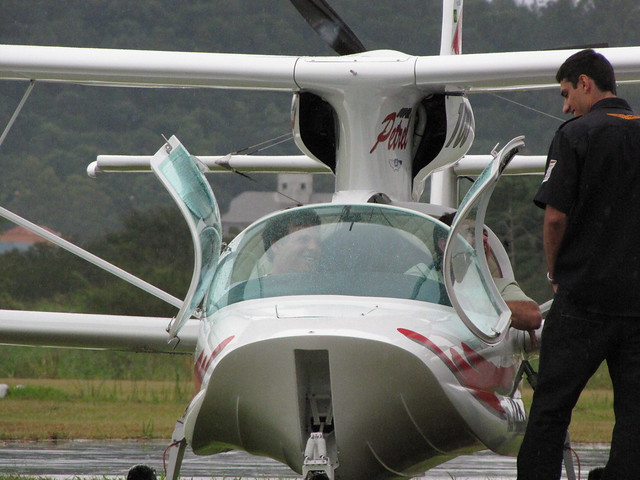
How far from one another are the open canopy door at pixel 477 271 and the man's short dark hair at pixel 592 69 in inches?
15.4

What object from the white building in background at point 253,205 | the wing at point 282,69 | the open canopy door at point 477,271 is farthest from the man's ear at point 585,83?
the white building in background at point 253,205

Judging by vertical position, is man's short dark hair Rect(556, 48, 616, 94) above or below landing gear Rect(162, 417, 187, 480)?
above

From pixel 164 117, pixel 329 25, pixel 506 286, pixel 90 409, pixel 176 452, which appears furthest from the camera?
pixel 164 117

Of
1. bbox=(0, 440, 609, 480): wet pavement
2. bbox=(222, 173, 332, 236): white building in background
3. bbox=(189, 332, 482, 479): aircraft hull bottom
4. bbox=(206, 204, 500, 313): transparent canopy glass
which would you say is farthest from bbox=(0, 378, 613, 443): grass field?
bbox=(222, 173, 332, 236): white building in background

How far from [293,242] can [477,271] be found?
893 millimetres

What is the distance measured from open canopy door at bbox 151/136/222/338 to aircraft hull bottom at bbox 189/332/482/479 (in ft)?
1.92

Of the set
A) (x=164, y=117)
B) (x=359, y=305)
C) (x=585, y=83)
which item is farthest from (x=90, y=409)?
(x=164, y=117)

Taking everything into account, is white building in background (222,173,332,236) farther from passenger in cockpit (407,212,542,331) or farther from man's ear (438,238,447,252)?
man's ear (438,238,447,252)

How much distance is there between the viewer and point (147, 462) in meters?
9.59

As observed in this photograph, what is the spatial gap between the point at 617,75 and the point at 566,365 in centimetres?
301

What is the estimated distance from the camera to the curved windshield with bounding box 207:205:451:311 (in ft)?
16.2

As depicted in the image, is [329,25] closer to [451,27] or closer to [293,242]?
[451,27]

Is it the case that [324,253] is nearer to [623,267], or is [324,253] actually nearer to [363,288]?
[363,288]

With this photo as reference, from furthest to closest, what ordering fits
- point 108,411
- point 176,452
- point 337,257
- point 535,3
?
Answer: point 535,3, point 108,411, point 176,452, point 337,257
